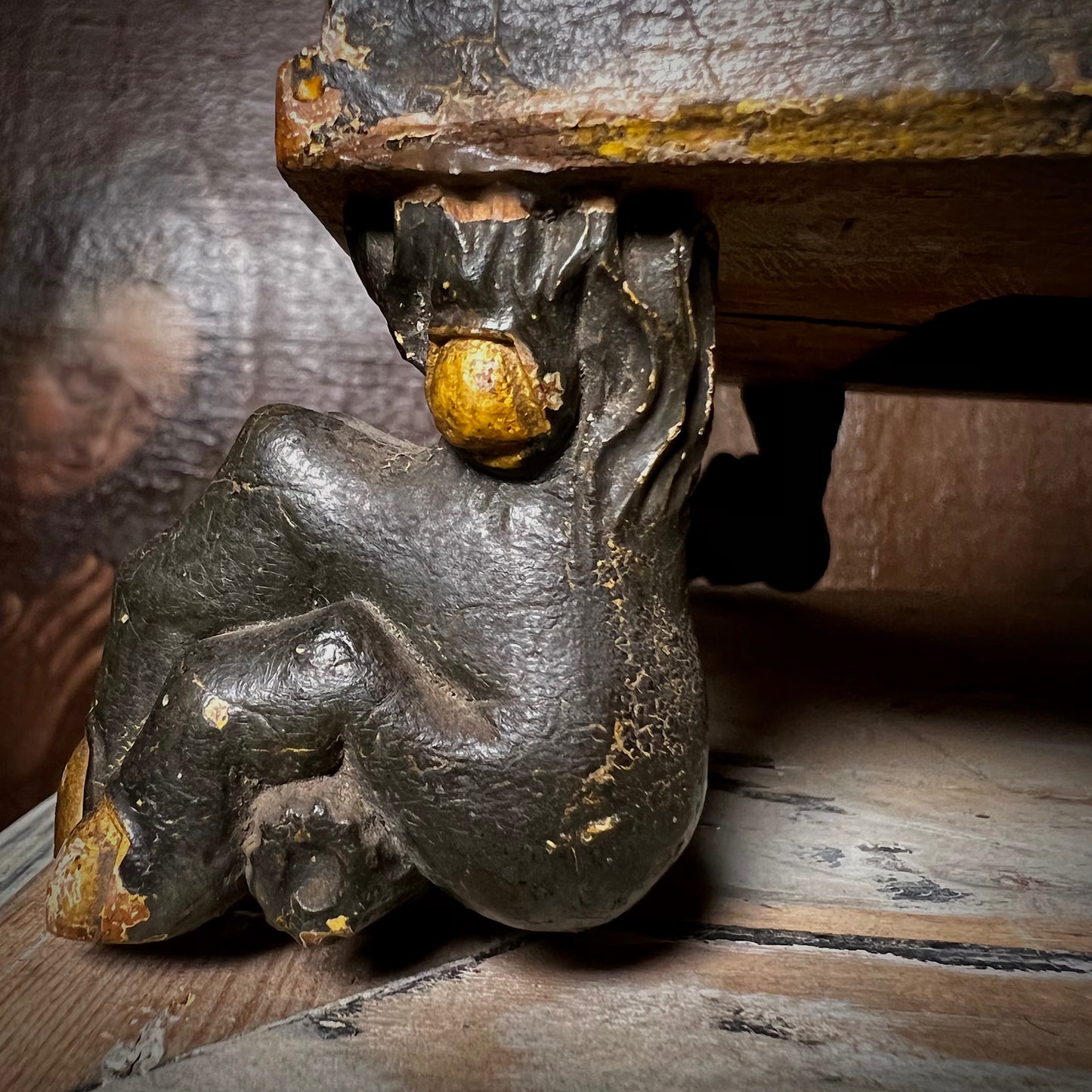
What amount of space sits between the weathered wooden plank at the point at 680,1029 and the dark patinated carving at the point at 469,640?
0.05m

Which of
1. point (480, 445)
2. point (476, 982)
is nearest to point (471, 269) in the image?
point (480, 445)

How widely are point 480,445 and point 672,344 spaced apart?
4.2 inches

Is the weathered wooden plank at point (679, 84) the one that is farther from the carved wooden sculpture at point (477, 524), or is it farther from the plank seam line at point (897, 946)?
the plank seam line at point (897, 946)

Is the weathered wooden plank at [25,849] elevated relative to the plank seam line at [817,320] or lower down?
lower down

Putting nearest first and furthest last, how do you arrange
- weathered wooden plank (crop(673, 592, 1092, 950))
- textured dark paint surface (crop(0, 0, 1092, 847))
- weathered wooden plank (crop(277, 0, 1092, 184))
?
weathered wooden plank (crop(277, 0, 1092, 184)), weathered wooden plank (crop(673, 592, 1092, 950)), textured dark paint surface (crop(0, 0, 1092, 847))

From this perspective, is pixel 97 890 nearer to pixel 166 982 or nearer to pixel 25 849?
pixel 166 982

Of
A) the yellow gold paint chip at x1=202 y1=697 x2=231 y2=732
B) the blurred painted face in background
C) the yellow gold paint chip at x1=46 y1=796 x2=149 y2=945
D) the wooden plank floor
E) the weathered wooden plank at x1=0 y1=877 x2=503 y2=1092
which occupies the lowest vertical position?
the weathered wooden plank at x1=0 y1=877 x2=503 y2=1092

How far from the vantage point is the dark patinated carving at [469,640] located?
0.51m

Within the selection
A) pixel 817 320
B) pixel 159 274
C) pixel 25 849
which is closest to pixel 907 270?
pixel 817 320

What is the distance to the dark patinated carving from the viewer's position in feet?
1.69

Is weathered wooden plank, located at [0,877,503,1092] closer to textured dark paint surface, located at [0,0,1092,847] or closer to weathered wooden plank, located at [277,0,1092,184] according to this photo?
weathered wooden plank, located at [277,0,1092,184]

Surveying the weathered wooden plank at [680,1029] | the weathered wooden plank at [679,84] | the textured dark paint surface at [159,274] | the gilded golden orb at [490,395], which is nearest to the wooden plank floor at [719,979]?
the weathered wooden plank at [680,1029]

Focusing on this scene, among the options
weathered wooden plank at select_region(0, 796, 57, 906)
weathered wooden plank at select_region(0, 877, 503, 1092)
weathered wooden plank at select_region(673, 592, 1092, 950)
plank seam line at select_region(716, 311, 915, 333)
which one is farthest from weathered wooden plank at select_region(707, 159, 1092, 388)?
weathered wooden plank at select_region(0, 796, 57, 906)

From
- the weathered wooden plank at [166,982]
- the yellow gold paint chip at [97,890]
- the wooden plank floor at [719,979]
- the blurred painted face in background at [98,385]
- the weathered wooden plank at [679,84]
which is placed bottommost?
the weathered wooden plank at [166,982]
